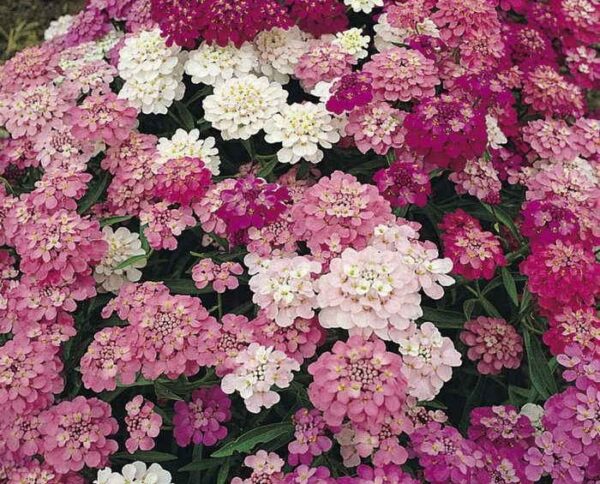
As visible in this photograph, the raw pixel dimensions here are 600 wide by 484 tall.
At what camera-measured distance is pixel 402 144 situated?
2.55 m

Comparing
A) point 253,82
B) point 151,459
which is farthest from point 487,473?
point 253,82

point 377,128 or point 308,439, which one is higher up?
point 377,128

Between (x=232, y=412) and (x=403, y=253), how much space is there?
2.51 feet

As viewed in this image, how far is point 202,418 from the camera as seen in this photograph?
7.24 ft

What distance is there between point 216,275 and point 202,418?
0.43 m

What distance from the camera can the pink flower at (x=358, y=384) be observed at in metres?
1.79

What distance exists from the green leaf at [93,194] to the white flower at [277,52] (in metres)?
0.75

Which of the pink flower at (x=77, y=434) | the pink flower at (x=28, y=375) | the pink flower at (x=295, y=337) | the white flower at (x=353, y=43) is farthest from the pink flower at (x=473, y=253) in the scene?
the pink flower at (x=28, y=375)

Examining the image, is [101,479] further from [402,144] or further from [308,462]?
[402,144]

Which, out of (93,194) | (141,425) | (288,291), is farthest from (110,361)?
(93,194)

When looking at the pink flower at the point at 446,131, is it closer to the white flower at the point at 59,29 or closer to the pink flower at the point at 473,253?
the pink flower at the point at 473,253

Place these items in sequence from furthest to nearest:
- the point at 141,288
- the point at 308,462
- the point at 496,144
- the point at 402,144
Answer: the point at 496,144 → the point at 402,144 → the point at 141,288 → the point at 308,462

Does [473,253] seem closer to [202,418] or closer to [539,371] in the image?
[539,371]

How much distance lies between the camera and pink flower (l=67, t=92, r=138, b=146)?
8.59 feet
